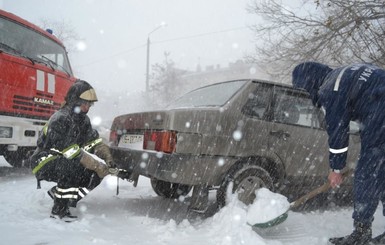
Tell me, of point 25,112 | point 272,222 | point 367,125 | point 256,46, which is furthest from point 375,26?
point 25,112

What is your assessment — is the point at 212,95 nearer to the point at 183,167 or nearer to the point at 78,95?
the point at 183,167

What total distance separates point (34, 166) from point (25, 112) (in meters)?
2.21

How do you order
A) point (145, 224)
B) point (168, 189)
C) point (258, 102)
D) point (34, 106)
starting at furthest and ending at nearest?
point (34, 106) < point (168, 189) < point (258, 102) < point (145, 224)

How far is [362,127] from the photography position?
3.08 m

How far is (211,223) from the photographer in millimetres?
3477

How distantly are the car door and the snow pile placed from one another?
62 centimetres

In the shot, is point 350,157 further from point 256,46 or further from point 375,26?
point 256,46

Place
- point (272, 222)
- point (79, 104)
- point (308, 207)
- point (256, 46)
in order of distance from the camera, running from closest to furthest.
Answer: point (272, 222), point (79, 104), point (308, 207), point (256, 46)

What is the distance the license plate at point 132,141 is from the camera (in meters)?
3.71

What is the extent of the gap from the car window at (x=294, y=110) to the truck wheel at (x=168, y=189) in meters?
1.75

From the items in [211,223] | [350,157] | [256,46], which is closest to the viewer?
[211,223]

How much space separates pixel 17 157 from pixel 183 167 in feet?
15.2

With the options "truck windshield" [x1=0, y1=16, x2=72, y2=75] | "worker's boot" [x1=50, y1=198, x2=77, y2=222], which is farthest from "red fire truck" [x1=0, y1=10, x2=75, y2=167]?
"worker's boot" [x1=50, y1=198, x2=77, y2=222]

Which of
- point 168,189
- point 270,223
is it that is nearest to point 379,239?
point 270,223
